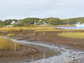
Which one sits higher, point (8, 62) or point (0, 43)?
point (0, 43)

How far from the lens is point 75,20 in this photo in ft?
617

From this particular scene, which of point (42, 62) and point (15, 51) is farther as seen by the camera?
point (15, 51)

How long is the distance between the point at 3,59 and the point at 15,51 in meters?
2.49

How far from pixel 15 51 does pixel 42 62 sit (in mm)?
4214

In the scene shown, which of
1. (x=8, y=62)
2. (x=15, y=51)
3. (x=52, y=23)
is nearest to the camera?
(x=8, y=62)

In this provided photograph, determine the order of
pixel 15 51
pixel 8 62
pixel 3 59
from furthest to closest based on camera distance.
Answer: pixel 15 51 → pixel 3 59 → pixel 8 62

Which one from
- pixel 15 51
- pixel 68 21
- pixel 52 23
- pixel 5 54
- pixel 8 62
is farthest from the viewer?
pixel 68 21

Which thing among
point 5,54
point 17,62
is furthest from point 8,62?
point 5,54

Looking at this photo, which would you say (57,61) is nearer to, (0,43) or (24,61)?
(24,61)

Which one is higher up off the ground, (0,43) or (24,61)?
(0,43)

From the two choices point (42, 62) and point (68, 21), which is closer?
point (42, 62)

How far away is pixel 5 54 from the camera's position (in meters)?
14.1

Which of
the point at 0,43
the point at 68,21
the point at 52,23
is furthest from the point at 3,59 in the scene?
the point at 68,21

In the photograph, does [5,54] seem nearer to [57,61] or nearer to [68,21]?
[57,61]
